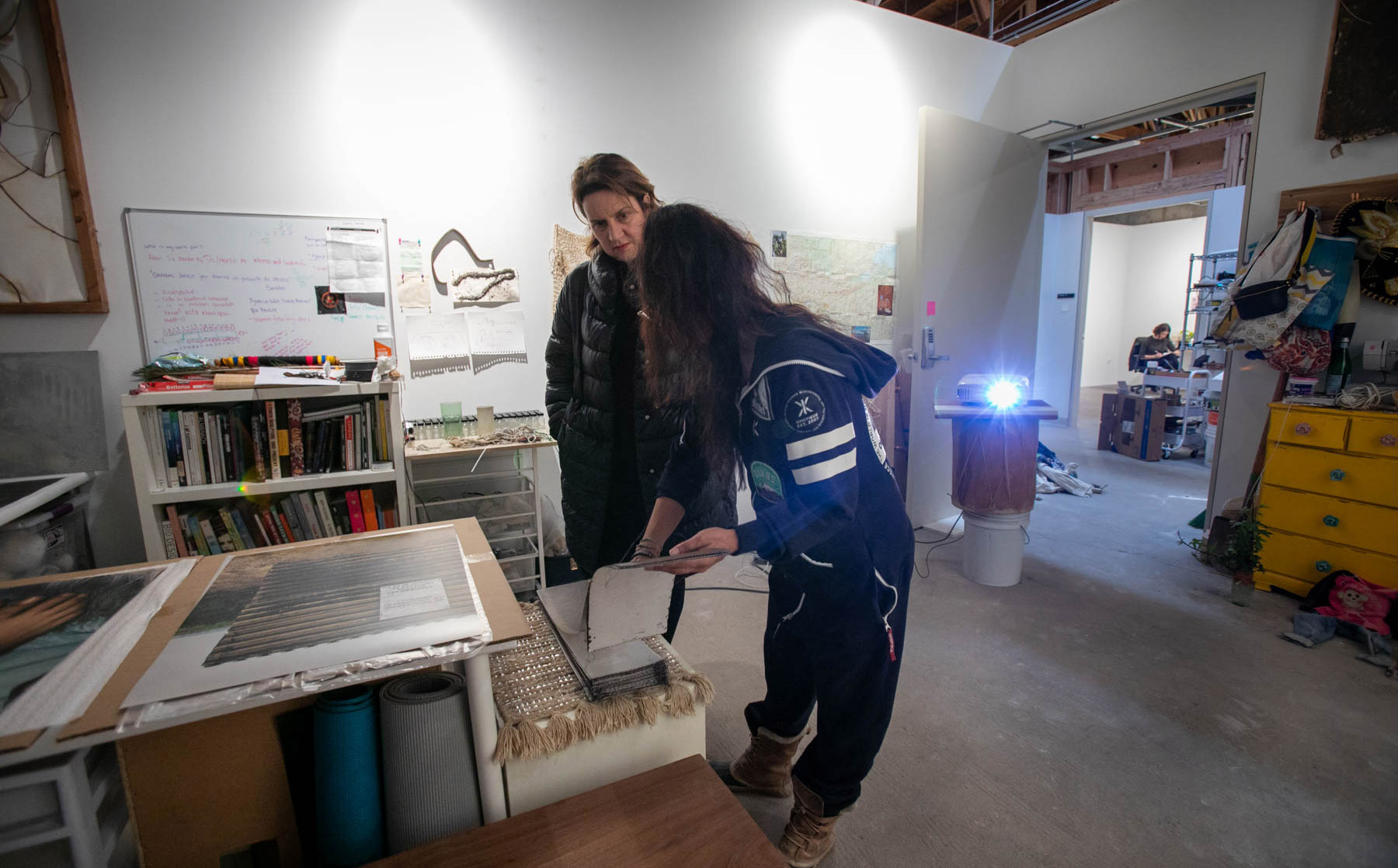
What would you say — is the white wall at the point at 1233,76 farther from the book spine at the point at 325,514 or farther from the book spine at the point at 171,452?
the book spine at the point at 171,452

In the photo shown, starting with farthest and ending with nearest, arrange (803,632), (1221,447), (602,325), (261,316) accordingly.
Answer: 1. (1221,447)
2. (261,316)
3. (602,325)
4. (803,632)

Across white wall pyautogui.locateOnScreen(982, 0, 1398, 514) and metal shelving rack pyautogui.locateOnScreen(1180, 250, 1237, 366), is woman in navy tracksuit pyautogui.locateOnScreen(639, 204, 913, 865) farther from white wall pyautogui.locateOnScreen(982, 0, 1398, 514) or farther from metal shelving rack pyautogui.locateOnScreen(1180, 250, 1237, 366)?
metal shelving rack pyautogui.locateOnScreen(1180, 250, 1237, 366)

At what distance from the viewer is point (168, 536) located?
7.00 ft

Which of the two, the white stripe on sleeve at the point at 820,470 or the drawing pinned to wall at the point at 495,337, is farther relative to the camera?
the drawing pinned to wall at the point at 495,337

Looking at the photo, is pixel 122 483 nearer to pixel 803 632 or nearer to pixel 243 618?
pixel 243 618

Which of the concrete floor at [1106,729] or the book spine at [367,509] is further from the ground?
the book spine at [367,509]

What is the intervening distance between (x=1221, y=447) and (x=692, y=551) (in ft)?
11.2

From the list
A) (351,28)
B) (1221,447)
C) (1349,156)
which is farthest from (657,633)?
(1349,156)

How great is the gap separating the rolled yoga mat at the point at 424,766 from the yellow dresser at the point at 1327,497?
329 centimetres

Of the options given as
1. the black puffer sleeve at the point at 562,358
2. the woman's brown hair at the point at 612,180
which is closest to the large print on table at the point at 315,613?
the black puffer sleeve at the point at 562,358

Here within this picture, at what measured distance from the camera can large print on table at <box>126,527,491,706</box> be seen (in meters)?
0.87

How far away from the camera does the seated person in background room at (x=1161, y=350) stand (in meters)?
5.99

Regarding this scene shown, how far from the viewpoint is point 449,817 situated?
959 mm

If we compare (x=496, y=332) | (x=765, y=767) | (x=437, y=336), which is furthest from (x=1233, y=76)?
(x=437, y=336)
